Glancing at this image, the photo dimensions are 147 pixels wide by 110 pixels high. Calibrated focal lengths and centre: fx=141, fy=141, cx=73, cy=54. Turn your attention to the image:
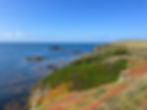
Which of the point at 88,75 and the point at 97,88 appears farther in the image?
the point at 88,75

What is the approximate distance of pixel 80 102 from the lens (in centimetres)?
960

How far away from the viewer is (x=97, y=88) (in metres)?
12.3

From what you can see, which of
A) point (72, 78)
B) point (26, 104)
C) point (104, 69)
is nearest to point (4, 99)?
point (26, 104)

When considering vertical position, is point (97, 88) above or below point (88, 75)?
above

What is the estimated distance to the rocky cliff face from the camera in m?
8.27

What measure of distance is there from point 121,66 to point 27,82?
629 inches

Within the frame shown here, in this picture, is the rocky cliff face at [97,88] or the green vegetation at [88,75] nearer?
the rocky cliff face at [97,88]

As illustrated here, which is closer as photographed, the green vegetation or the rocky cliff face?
the rocky cliff face

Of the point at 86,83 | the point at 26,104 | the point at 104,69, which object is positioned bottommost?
the point at 26,104

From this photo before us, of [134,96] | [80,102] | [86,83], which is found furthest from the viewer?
[86,83]

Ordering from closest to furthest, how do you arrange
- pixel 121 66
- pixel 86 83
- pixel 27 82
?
pixel 86 83
pixel 121 66
pixel 27 82

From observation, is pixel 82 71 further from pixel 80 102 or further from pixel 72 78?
pixel 80 102

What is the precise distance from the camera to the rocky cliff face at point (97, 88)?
827 cm

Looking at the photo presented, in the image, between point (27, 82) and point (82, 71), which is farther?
point (27, 82)
